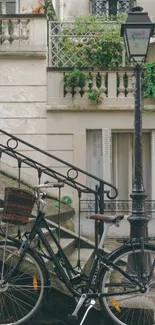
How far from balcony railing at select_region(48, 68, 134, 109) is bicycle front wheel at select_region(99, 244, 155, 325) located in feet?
24.0

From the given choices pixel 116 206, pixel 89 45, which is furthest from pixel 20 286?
pixel 89 45

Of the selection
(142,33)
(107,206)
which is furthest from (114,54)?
(142,33)

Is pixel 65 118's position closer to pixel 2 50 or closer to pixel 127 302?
pixel 2 50

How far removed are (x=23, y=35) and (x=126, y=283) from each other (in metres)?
8.13

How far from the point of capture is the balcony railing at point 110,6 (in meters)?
17.4

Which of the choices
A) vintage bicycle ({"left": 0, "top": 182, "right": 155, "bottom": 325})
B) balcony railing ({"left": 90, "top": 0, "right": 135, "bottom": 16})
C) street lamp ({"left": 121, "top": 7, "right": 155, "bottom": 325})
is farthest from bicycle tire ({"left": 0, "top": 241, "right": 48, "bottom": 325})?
balcony railing ({"left": 90, "top": 0, "right": 135, "bottom": 16})

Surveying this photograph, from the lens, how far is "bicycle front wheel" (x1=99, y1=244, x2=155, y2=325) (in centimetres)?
597

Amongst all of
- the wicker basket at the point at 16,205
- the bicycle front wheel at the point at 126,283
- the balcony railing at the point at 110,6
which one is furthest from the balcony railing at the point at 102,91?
the bicycle front wheel at the point at 126,283

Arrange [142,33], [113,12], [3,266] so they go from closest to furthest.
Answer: [3,266]
[142,33]
[113,12]

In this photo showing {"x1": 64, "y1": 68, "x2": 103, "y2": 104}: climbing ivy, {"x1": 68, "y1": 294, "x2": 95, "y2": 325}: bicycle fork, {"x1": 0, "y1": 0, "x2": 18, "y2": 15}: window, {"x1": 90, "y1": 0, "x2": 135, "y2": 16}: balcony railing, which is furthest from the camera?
{"x1": 90, "y1": 0, "x2": 135, "y2": 16}: balcony railing

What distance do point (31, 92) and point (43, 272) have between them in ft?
24.8

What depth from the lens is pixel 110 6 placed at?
17.5m

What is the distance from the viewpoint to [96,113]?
13125 mm

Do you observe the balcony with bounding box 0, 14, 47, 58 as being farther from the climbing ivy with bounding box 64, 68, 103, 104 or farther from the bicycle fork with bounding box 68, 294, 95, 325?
the bicycle fork with bounding box 68, 294, 95, 325
